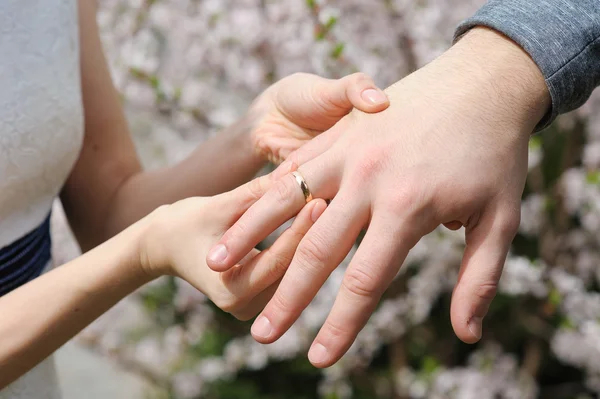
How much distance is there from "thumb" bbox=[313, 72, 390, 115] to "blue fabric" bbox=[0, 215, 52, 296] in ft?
1.63

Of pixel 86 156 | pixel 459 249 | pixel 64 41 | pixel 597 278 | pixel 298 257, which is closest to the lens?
pixel 298 257

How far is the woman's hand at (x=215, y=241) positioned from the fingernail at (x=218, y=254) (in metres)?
0.04

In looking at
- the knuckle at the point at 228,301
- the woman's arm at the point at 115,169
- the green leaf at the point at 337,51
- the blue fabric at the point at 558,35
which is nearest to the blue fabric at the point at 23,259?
the woman's arm at the point at 115,169

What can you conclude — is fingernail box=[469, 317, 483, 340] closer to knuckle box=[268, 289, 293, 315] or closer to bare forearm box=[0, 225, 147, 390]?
knuckle box=[268, 289, 293, 315]

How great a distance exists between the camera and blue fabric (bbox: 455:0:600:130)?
80 cm

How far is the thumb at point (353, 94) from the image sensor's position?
2.77 ft

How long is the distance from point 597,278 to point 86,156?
1740mm

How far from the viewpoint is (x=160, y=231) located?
0.84 metres

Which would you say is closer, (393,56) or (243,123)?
(243,123)

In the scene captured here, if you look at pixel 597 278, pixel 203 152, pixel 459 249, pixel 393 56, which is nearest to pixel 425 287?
pixel 459 249

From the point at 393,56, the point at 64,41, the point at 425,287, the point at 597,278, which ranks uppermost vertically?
the point at 64,41

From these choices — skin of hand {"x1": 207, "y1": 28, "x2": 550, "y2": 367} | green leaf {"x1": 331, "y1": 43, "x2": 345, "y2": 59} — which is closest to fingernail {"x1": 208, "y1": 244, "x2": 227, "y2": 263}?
skin of hand {"x1": 207, "y1": 28, "x2": 550, "y2": 367}

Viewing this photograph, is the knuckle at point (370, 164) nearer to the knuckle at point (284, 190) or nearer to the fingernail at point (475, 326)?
the knuckle at point (284, 190)

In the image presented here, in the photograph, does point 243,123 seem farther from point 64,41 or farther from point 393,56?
point 393,56
